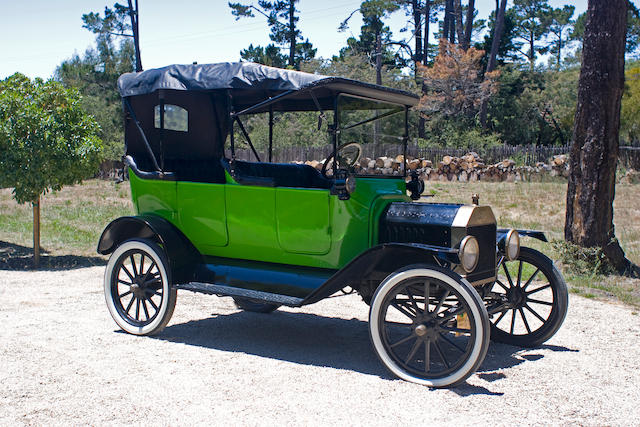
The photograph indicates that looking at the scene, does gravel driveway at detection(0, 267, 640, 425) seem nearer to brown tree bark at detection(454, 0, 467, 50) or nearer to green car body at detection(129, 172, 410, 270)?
green car body at detection(129, 172, 410, 270)

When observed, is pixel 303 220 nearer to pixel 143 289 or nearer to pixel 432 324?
pixel 432 324

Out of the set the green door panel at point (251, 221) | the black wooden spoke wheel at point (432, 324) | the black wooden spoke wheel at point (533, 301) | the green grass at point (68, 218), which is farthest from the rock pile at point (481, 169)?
the black wooden spoke wheel at point (432, 324)

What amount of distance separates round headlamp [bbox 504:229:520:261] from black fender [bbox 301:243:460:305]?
623 mm

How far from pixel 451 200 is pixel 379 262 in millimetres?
10769

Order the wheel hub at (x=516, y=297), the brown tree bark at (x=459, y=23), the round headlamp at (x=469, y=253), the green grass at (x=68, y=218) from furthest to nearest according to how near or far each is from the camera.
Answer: the brown tree bark at (x=459, y=23)
the green grass at (x=68, y=218)
the wheel hub at (x=516, y=297)
the round headlamp at (x=469, y=253)

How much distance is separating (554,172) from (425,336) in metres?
17.6

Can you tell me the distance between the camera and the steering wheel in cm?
519

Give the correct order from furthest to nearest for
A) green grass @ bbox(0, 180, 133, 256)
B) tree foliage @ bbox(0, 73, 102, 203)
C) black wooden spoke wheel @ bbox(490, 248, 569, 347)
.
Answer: green grass @ bbox(0, 180, 133, 256), tree foliage @ bbox(0, 73, 102, 203), black wooden spoke wheel @ bbox(490, 248, 569, 347)

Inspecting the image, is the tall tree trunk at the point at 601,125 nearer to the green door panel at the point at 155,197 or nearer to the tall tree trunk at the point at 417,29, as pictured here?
the green door panel at the point at 155,197

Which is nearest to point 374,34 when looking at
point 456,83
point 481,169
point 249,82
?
point 456,83

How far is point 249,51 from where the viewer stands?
123 feet

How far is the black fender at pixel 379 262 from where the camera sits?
4.21 meters

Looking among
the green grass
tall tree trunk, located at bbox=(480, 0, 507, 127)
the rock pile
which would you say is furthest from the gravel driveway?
tall tree trunk, located at bbox=(480, 0, 507, 127)

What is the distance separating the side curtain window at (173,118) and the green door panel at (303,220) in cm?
175
